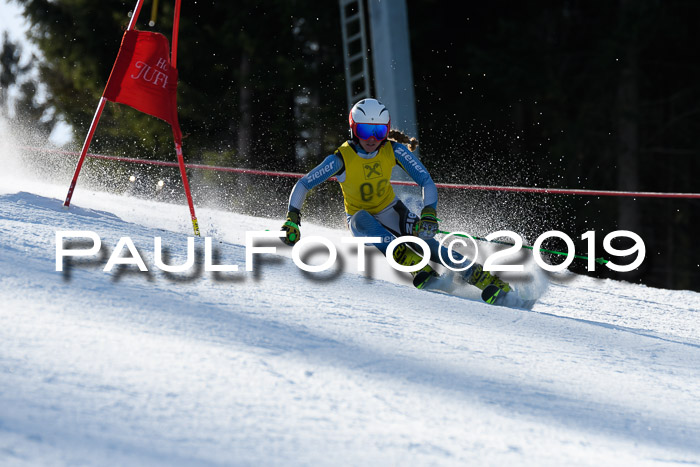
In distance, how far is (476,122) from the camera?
1572 cm

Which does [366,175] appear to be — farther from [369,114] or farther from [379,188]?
[369,114]

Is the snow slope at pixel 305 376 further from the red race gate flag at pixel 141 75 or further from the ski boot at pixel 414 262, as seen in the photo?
the red race gate flag at pixel 141 75

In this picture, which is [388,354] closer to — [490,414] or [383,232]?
A: [490,414]

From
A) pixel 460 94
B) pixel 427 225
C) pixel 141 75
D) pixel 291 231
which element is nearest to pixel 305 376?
pixel 291 231

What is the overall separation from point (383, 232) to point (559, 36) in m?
14.3

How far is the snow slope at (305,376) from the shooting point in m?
1.94

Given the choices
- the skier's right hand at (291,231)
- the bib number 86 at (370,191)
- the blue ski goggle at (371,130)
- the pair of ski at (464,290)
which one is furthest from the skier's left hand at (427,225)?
the skier's right hand at (291,231)

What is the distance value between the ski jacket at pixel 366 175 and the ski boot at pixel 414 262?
0.30 meters

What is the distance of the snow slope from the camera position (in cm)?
194

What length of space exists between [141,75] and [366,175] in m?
1.80

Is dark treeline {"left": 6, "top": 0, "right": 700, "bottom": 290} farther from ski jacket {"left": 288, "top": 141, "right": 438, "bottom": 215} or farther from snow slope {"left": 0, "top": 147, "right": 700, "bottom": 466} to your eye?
snow slope {"left": 0, "top": 147, "right": 700, "bottom": 466}

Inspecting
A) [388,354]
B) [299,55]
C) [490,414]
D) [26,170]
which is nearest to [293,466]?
[490,414]

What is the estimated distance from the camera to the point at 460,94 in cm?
1596

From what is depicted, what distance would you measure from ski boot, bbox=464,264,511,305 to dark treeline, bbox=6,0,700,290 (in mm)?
9689
